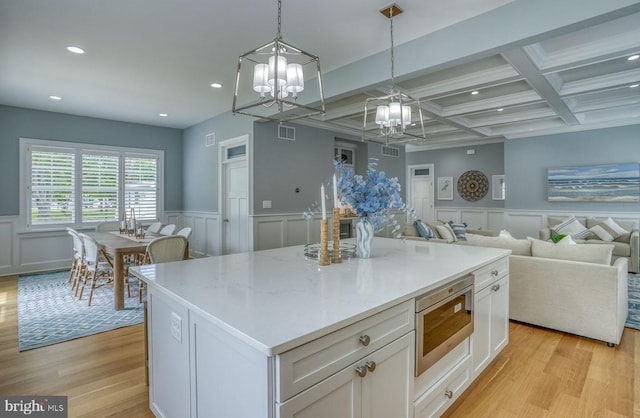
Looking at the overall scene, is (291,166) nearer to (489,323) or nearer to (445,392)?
(489,323)

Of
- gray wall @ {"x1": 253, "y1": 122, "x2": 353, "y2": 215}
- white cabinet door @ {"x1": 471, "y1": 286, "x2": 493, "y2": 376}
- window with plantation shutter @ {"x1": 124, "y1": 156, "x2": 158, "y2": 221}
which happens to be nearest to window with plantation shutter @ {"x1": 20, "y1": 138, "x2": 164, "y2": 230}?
window with plantation shutter @ {"x1": 124, "y1": 156, "x2": 158, "y2": 221}

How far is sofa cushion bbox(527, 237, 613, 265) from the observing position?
2.96m

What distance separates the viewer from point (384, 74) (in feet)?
11.0

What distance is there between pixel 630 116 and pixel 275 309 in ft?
24.4

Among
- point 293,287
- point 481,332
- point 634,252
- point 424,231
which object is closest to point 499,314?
point 481,332

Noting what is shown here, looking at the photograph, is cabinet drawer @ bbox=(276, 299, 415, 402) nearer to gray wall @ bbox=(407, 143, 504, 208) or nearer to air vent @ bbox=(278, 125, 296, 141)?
air vent @ bbox=(278, 125, 296, 141)

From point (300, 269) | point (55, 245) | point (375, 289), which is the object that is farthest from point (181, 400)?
point (55, 245)

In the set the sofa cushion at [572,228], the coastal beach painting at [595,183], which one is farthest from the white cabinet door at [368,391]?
the coastal beach painting at [595,183]

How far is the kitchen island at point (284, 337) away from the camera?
39.3 inches

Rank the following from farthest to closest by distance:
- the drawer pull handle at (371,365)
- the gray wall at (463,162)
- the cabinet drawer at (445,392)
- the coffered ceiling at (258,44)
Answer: the gray wall at (463,162)
the coffered ceiling at (258,44)
the cabinet drawer at (445,392)
the drawer pull handle at (371,365)

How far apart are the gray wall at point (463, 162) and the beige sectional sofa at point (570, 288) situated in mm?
4804

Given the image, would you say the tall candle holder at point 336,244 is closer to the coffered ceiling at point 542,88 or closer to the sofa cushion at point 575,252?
the coffered ceiling at point 542,88

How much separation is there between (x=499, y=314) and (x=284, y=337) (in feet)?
6.99

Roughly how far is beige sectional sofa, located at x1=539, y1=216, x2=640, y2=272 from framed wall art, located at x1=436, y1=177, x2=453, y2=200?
9.31 ft
